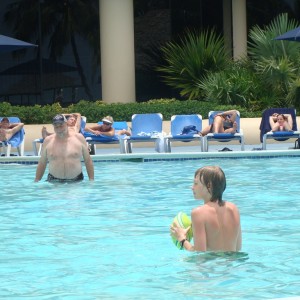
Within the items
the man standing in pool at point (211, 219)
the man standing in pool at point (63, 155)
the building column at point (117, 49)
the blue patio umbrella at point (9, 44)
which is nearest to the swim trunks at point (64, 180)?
the man standing in pool at point (63, 155)

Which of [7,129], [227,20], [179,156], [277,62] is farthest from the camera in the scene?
[227,20]

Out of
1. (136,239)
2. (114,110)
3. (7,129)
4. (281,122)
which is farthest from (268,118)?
(136,239)

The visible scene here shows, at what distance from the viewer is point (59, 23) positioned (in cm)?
2567

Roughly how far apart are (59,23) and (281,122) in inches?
369

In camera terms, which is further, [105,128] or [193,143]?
[193,143]

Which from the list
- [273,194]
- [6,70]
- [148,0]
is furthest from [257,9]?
[273,194]

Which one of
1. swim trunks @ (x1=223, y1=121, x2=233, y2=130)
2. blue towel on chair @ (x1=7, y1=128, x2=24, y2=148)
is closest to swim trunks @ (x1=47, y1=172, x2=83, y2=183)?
blue towel on chair @ (x1=7, y1=128, x2=24, y2=148)

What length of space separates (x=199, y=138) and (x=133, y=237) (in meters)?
8.80

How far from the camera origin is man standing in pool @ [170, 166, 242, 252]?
6570 millimetres

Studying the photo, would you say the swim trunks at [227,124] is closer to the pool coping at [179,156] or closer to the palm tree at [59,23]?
the pool coping at [179,156]

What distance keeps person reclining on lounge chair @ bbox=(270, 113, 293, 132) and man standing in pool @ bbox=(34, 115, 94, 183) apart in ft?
20.7

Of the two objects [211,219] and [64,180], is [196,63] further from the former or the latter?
[211,219]

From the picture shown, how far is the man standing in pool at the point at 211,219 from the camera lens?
6.57 metres

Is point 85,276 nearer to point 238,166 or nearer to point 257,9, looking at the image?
point 238,166
